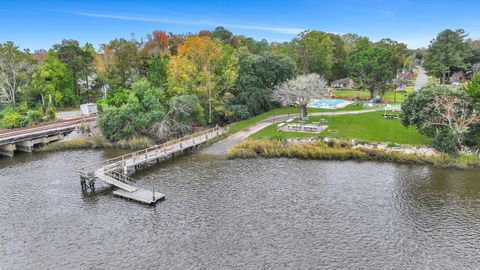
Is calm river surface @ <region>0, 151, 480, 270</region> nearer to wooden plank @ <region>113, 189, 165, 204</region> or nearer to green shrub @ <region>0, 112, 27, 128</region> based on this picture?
wooden plank @ <region>113, 189, 165, 204</region>

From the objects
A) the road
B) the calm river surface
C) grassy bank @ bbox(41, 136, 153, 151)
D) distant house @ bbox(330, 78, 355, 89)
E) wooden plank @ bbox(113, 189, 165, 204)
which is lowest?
the calm river surface

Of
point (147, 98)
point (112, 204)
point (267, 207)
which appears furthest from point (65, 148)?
point (267, 207)

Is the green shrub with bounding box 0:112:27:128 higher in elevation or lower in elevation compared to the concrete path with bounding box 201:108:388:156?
higher

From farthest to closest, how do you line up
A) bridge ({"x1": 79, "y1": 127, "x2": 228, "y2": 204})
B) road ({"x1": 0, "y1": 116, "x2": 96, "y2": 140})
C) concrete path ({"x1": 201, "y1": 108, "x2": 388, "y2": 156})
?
road ({"x1": 0, "y1": 116, "x2": 96, "y2": 140}), concrete path ({"x1": 201, "y1": 108, "x2": 388, "y2": 156}), bridge ({"x1": 79, "y1": 127, "x2": 228, "y2": 204})

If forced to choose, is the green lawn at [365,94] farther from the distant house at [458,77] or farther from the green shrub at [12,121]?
the green shrub at [12,121]

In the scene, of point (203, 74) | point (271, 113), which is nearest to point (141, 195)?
point (203, 74)

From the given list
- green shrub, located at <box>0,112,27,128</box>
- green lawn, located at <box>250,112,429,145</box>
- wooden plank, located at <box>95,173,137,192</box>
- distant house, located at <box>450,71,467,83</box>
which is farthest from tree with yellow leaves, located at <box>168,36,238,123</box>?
distant house, located at <box>450,71,467,83</box>

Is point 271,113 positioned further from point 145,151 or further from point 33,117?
point 33,117
